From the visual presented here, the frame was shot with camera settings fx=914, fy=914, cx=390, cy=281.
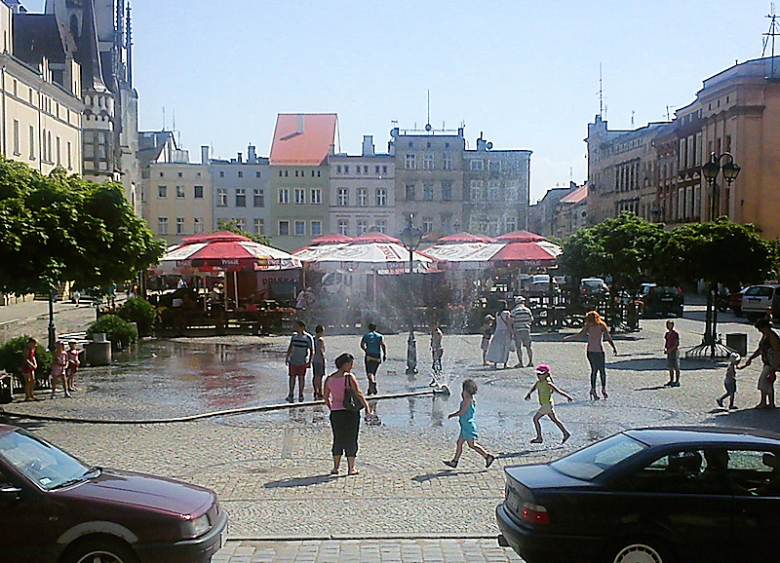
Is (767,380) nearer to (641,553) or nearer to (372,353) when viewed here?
(372,353)

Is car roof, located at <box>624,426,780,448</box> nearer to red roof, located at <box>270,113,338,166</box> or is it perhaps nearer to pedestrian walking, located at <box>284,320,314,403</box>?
pedestrian walking, located at <box>284,320,314,403</box>

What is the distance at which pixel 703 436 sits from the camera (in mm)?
7551

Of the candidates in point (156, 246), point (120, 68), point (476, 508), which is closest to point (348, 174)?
point (120, 68)

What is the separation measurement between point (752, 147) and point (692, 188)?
9.19m

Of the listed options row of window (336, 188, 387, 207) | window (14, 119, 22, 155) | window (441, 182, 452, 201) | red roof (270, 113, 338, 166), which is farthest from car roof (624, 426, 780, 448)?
red roof (270, 113, 338, 166)

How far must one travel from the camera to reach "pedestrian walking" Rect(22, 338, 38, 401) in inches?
677

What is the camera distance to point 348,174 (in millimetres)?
79250

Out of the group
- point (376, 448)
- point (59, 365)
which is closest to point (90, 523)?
point (376, 448)

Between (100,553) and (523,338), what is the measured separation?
1689cm

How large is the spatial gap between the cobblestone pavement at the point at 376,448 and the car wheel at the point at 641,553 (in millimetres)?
1657

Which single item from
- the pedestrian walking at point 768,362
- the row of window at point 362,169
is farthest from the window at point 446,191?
the pedestrian walking at point 768,362

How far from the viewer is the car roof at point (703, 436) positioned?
7.40m

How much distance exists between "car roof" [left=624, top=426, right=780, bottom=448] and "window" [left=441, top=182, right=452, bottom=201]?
71.8 m

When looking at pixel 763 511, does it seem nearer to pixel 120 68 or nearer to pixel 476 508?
pixel 476 508
